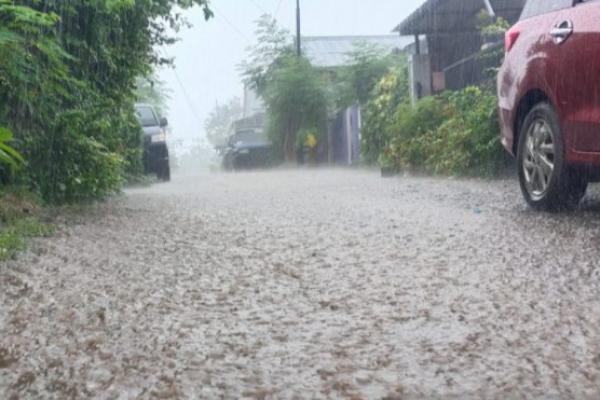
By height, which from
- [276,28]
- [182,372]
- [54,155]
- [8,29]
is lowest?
[182,372]

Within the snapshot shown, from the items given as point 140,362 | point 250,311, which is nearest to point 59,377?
point 140,362

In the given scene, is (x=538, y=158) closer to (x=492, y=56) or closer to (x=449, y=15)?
(x=492, y=56)

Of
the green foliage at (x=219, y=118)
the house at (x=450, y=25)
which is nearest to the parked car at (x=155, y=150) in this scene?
the house at (x=450, y=25)

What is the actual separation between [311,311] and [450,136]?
30.0ft

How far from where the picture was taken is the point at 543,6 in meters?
6.57

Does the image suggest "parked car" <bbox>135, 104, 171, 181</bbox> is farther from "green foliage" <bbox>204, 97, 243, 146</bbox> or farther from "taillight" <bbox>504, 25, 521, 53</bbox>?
"green foliage" <bbox>204, 97, 243, 146</bbox>

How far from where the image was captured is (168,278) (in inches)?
168

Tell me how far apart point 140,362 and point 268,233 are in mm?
3005

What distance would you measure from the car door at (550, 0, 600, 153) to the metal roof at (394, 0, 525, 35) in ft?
54.0

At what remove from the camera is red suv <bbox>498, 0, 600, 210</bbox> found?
566 centimetres

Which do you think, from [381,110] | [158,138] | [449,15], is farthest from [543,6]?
[449,15]

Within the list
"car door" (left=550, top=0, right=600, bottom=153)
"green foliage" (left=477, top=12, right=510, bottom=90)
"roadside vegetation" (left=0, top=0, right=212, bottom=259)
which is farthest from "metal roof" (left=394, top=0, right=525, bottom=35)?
"car door" (left=550, top=0, right=600, bottom=153)

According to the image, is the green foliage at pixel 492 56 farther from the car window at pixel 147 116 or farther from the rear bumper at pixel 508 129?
the car window at pixel 147 116

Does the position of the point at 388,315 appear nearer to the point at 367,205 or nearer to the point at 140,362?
the point at 140,362
